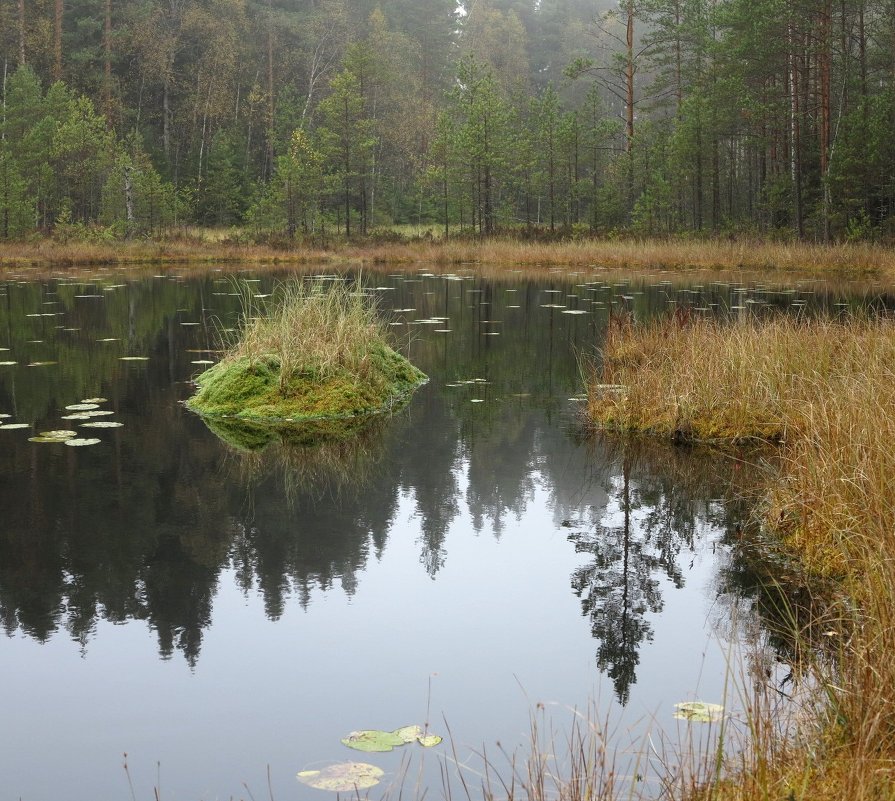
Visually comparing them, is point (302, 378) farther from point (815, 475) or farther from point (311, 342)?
point (815, 475)

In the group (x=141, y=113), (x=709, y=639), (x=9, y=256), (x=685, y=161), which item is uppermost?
(x=141, y=113)

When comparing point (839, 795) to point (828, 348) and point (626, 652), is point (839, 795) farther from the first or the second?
point (828, 348)

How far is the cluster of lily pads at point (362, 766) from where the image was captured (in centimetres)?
296

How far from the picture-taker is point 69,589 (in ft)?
15.1

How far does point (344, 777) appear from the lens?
299cm

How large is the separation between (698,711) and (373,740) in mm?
1043

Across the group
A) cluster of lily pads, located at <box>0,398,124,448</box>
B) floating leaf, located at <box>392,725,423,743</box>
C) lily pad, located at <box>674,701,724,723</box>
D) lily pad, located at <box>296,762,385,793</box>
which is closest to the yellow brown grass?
cluster of lily pads, located at <box>0,398,124,448</box>

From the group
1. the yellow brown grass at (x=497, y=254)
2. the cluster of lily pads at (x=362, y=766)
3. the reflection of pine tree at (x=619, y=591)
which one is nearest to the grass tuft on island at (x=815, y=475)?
the reflection of pine tree at (x=619, y=591)

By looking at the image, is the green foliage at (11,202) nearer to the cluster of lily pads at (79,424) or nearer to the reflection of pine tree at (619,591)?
the cluster of lily pads at (79,424)

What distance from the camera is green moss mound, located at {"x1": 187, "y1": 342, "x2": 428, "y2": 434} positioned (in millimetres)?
8578

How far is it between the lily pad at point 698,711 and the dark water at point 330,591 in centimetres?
6

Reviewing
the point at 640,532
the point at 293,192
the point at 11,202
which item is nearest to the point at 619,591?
the point at 640,532

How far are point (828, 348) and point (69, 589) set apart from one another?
613cm

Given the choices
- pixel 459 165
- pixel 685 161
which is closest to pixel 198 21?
pixel 459 165
